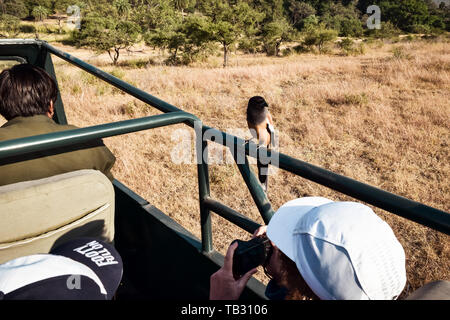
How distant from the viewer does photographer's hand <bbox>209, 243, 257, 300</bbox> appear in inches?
37.3

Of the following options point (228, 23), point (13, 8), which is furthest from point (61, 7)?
point (228, 23)

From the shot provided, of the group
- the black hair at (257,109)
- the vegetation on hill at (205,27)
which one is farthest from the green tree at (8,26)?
the black hair at (257,109)

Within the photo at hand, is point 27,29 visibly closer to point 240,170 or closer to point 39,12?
point 39,12

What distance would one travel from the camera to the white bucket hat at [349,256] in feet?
2.31

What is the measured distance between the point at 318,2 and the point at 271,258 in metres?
73.7

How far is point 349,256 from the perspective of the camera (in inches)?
28.0

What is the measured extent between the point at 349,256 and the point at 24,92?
1.54m

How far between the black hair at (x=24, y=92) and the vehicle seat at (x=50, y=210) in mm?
645

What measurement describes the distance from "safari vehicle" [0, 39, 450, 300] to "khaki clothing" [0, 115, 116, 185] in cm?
7

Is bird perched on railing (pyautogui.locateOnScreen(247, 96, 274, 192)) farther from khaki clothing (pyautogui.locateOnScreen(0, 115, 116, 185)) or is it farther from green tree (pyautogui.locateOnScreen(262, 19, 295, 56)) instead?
green tree (pyautogui.locateOnScreen(262, 19, 295, 56))

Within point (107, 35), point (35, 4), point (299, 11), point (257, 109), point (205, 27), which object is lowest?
point (257, 109)

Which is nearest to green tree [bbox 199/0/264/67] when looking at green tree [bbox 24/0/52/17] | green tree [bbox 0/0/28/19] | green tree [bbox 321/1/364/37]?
green tree [bbox 321/1/364/37]

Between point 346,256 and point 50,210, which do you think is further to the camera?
point 50,210

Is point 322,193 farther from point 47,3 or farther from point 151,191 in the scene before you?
point 47,3
